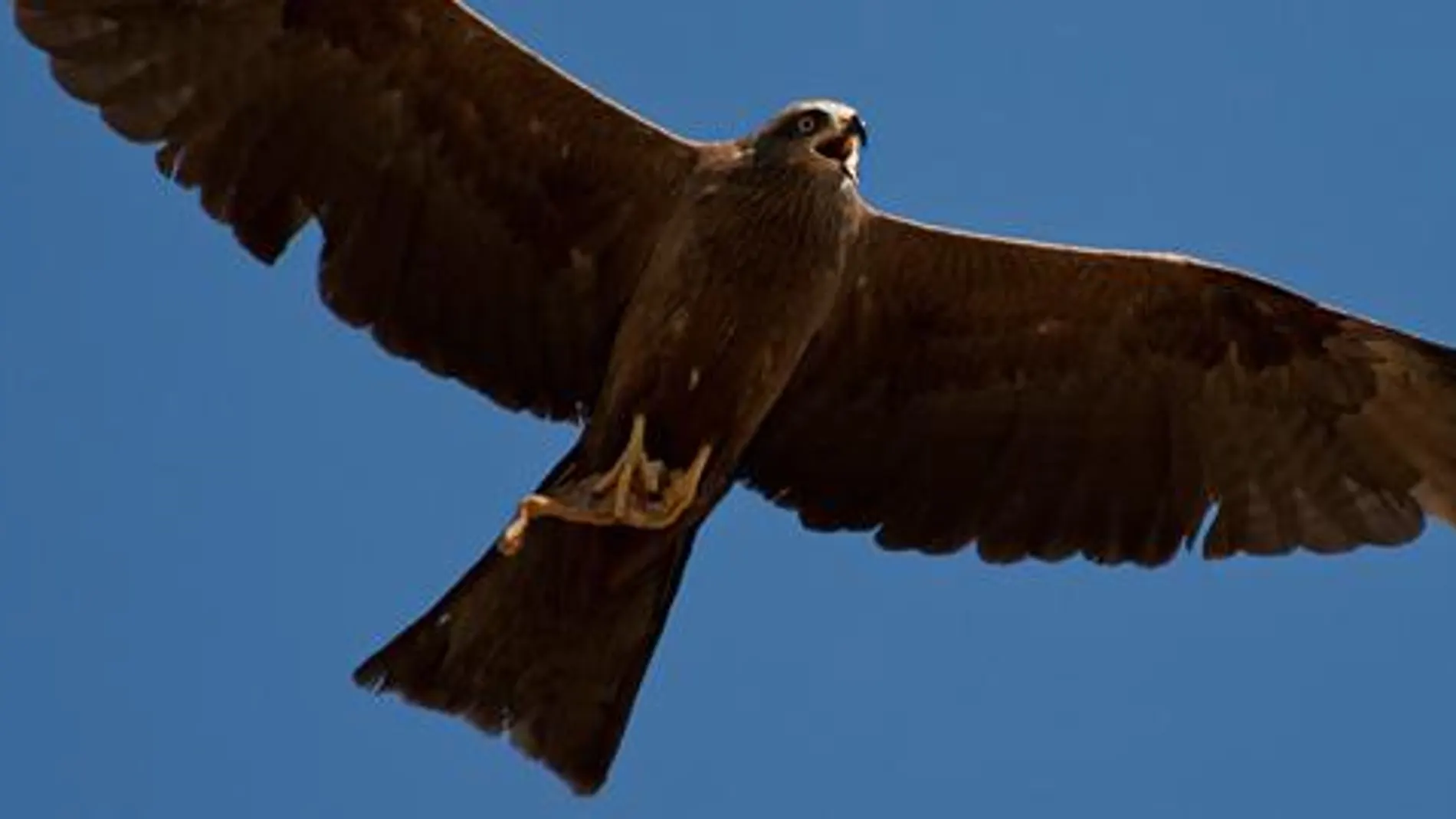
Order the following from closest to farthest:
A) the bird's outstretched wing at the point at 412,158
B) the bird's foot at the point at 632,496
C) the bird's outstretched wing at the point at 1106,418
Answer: the bird's foot at the point at 632,496 < the bird's outstretched wing at the point at 412,158 < the bird's outstretched wing at the point at 1106,418

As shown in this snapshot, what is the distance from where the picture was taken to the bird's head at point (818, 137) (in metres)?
13.0

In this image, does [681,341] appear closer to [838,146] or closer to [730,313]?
[730,313]

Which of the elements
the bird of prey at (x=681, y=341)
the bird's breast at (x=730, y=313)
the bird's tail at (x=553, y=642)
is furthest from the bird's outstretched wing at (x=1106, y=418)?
the bird's tail at (x=553, y=642)

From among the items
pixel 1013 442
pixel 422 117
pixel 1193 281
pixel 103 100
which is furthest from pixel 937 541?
pixel 103 100

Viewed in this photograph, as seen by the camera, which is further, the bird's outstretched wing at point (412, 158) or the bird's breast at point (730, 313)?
the bird's outstretched wing at point (412, 158)

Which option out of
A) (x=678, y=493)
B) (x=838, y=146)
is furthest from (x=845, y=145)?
(x=678, y=493)

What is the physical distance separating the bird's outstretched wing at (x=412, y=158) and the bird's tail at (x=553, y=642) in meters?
0.73

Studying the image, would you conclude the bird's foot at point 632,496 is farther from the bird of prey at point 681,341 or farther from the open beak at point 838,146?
the open beak at point 838,146

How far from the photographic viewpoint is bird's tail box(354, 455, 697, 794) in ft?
42.5

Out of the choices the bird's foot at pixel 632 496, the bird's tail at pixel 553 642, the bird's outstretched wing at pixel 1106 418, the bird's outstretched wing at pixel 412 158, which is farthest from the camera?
the bird's outstretched wing at pixel 1106 418

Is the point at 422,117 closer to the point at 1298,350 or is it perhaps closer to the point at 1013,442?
the point at 1013,442

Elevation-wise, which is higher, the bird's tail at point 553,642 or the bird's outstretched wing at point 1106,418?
the bird's outstretched wing at point 1106,418

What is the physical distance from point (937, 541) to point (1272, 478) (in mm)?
1287

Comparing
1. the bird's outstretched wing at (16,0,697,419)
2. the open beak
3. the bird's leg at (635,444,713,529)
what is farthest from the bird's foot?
the open beak
